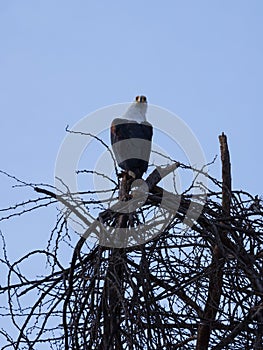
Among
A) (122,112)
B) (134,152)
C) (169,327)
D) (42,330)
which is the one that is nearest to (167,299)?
(169,327)

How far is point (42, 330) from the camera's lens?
152 inches

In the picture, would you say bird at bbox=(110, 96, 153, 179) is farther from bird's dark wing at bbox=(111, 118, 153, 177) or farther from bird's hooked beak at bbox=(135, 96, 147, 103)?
bird's hooked beak at bbox=(135, 96, 147, 103)

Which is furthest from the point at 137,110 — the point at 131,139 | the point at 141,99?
the point at 131,139

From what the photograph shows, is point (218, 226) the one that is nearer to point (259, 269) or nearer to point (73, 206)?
point (259, 269)

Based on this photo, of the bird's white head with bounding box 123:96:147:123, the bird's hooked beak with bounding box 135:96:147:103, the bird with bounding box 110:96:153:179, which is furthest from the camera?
the bird's hooked beak with bounding box 135:96:147:103

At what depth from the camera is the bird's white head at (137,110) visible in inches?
253

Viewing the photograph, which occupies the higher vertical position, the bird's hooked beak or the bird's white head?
the bird's hooked beak

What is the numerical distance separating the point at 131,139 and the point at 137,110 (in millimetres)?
578

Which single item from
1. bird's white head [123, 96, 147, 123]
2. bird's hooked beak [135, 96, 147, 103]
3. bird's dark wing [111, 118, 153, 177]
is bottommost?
bird's dark wing [111, 118, 153, 177]

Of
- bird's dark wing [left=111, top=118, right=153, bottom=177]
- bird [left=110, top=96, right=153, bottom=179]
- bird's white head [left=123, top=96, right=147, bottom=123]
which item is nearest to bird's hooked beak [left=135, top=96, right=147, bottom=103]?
bird's white head [left=123, top=96, right=147, bottom=123]

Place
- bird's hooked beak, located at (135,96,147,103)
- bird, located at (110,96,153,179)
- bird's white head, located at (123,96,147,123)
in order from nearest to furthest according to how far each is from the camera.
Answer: bird, located at (110,96,153,179)
bird's white head, located at (123,96,147,123)
bird's hooked beak, located at (135,96,147,103)

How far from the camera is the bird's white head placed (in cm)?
643

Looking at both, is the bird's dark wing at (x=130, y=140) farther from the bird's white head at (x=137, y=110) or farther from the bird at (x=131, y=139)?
the bird's white head at (x=137, y=110)

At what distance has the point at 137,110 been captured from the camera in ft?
22.0
